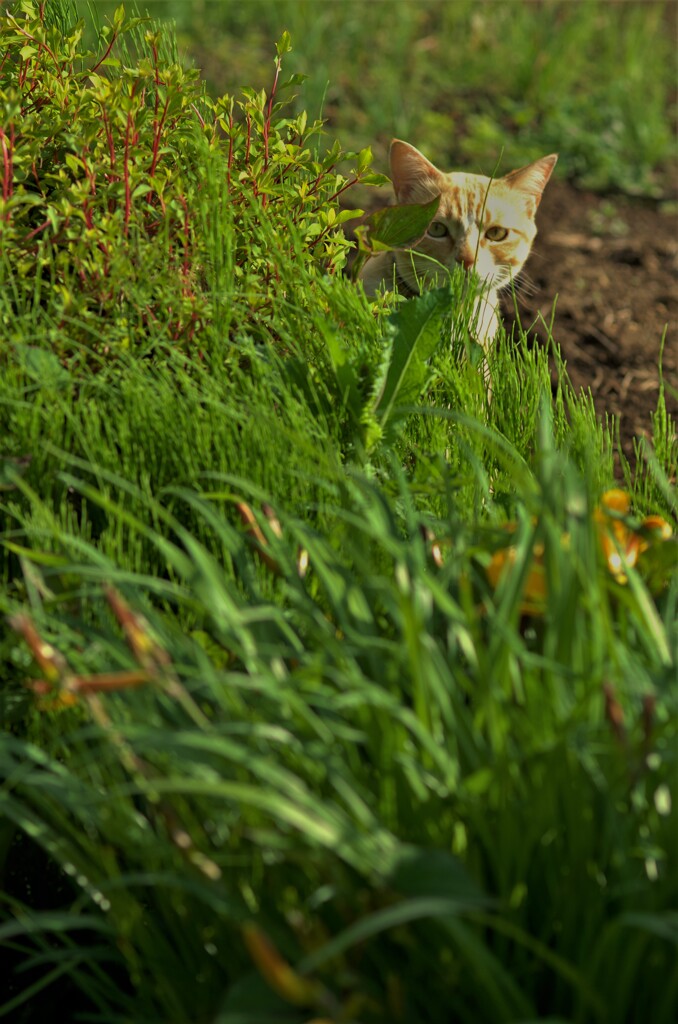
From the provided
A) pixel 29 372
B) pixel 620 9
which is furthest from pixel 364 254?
pixel 620 9

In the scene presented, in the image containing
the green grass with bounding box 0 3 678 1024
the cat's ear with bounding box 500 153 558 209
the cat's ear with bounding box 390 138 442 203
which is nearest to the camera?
the green grass with bounding box 0 3 678 1024

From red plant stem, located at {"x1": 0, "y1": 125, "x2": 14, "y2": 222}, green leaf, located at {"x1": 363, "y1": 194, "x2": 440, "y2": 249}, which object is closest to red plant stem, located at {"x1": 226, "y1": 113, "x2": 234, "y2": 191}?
green leaf, located at {"x1": 363, "y1": 194, "x2": 440, "y2": 249}

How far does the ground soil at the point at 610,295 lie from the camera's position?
3.73 meters

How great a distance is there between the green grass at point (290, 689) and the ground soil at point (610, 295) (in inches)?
59.4

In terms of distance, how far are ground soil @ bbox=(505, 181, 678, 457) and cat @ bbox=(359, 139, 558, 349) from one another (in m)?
0.21

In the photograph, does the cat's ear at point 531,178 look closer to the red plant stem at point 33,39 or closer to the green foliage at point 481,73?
the red plant stem at point 33,39

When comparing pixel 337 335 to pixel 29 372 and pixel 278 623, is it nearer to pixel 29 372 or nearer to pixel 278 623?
pixel 29 372

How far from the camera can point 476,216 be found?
306 centimetres

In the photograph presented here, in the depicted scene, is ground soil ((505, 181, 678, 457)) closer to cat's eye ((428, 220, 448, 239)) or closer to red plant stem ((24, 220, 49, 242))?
cat's eye ((428, 220, 448, 239))

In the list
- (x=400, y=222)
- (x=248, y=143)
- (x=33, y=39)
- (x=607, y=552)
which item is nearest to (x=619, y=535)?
(x=607, y=552)

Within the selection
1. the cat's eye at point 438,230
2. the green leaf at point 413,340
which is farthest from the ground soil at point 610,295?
the green leaf at point 413,340

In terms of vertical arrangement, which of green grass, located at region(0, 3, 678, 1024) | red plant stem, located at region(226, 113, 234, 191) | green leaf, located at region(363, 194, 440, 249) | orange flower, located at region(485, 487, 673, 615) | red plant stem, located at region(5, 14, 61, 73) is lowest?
green grass, located at region(0, 3, 678, 1024)

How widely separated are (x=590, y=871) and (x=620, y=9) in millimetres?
7079

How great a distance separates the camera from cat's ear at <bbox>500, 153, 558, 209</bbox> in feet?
9.99
